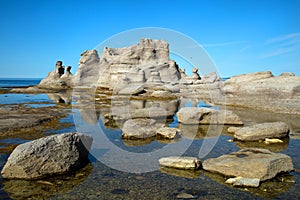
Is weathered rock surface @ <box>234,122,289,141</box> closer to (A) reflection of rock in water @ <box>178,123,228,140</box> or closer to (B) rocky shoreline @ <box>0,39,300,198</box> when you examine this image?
(B) rocky shoreline @ <box>0,39,300,198</box>

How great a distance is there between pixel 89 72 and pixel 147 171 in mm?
53029

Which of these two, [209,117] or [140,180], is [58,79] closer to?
[209,117]

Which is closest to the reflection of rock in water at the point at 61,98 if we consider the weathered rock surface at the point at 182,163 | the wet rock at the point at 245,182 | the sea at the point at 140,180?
the sea at the point at 140,180

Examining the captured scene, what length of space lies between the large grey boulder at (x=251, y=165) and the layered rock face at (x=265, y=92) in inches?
409

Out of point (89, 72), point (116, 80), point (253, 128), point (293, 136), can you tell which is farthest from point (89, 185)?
point (89, 72)

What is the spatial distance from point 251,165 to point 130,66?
44565mm

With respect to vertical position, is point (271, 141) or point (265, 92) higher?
point (265, 92)

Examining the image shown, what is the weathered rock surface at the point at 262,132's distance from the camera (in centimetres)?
826

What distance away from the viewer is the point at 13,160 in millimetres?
5027

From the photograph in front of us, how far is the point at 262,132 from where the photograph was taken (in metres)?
8.32

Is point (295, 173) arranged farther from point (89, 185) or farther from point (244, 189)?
point (89, 185)

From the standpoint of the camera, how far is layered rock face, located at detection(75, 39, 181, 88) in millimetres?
45562

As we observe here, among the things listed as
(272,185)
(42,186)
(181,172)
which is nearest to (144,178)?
(181,172)

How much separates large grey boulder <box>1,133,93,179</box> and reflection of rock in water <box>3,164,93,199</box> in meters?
0.18
